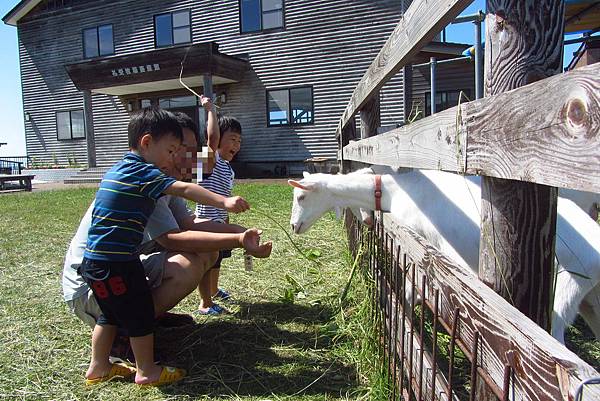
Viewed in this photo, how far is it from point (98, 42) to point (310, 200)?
21376mm

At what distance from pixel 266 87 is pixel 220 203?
16.9 metres

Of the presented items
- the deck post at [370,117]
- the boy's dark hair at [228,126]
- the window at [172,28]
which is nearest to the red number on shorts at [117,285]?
the boy's dark hair at [228,126]

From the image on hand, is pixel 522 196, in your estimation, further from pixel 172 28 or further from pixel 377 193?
pixel 172 28

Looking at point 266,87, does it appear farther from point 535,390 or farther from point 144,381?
point 535,390

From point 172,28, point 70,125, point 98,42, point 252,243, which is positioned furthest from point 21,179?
point 252,243

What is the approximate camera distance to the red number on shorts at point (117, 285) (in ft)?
8.39

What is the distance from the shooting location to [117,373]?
2695 millimetres

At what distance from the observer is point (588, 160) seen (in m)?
0.77

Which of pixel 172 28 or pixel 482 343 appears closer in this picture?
pixel 482 343

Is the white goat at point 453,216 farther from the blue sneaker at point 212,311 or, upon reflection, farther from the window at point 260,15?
the window at point 260,15

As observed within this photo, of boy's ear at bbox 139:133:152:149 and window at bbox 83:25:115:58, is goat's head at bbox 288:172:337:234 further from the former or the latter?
window at bbox 83:25:115:58

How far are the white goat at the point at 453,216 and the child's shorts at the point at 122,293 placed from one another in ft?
5.31

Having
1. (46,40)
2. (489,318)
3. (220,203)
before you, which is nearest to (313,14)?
(46,40)

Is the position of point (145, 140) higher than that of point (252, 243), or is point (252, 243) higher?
point (145, 140)
